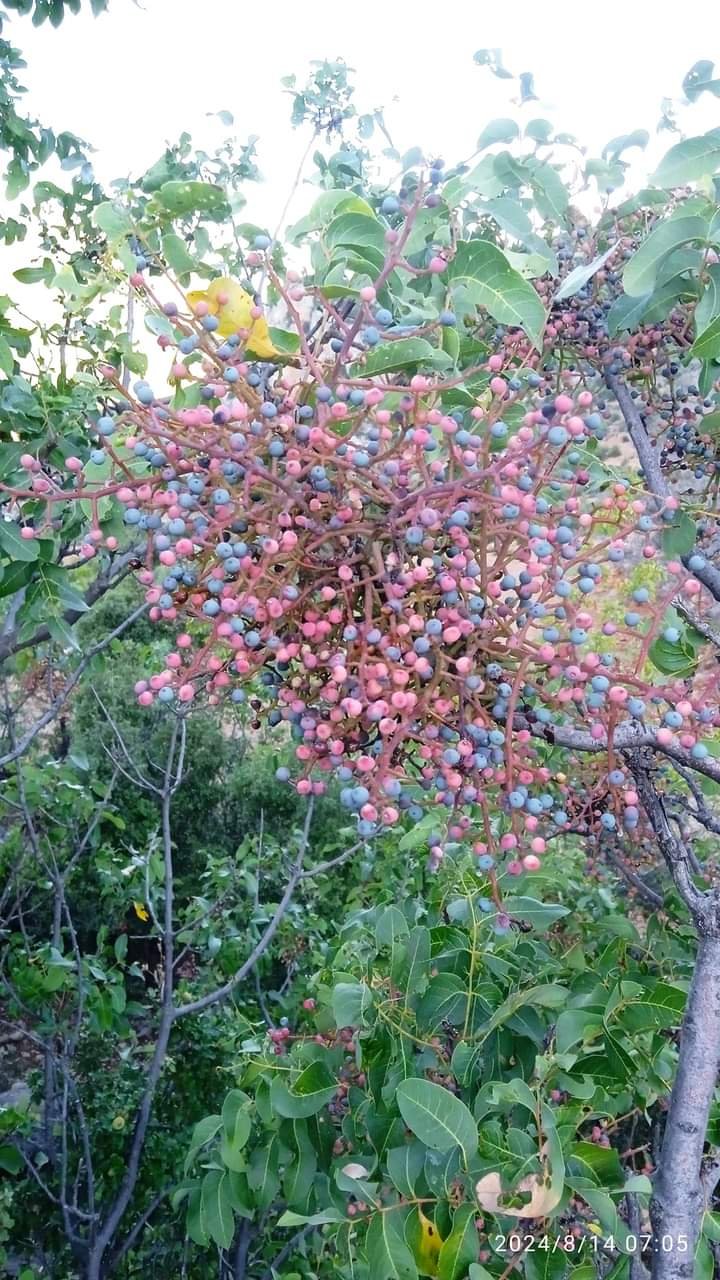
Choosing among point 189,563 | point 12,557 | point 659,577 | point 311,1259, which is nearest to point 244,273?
point 12,557

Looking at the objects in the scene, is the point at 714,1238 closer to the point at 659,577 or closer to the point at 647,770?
the point at 647,770

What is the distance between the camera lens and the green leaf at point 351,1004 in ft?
4.14

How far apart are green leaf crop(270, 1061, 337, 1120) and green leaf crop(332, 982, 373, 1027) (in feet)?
0.21

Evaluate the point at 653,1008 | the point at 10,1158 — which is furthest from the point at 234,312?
the point at 10,1158

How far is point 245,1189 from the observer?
4.42ft

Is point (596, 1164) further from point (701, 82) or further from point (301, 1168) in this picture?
point (701, 82)

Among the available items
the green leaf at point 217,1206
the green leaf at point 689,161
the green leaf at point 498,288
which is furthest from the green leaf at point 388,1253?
the green leaf at point 689,161

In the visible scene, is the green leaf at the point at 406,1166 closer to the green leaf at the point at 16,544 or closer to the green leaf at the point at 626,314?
the green leaf at the point at 16,544

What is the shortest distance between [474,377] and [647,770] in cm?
55

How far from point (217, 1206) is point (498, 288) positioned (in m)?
1.27

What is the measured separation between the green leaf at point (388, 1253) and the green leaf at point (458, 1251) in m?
0.04

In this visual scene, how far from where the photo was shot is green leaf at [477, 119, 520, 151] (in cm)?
118

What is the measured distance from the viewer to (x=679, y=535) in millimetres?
1205

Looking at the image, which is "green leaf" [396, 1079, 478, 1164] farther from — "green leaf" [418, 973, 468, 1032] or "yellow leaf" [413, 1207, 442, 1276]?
"green leaf" [418, 973, 468, 1032]
